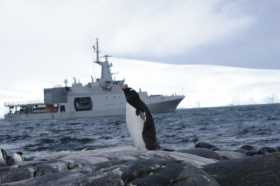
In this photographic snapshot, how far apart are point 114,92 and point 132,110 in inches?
2807

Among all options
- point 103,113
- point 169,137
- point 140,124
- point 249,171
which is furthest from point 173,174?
point 103,113

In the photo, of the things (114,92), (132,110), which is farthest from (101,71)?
(132,110)

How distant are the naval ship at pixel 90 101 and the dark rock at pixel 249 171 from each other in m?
71.1

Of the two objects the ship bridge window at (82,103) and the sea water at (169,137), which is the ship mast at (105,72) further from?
the sea water at (169,137)

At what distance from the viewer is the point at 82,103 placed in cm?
8400

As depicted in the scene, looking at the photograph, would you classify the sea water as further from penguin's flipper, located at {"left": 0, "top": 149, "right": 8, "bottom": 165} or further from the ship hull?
the ship hull

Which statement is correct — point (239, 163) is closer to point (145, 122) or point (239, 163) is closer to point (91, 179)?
point (91, 179)

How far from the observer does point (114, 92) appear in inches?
3177

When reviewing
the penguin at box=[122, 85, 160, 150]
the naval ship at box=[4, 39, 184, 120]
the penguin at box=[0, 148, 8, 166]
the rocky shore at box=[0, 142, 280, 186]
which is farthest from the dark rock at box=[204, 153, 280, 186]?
the naval ship at box=[4, 39, 184, 120]

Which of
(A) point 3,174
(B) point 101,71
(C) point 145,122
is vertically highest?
(B) point 101,71

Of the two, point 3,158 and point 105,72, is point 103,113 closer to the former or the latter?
point 105,72

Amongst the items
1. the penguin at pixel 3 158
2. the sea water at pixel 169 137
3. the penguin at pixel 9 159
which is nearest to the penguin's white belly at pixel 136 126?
the penguin at pixel 9 159

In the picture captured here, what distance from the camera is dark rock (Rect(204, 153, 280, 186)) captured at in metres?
5.23

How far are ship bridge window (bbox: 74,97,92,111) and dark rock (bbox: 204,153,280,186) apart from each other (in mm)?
76018
